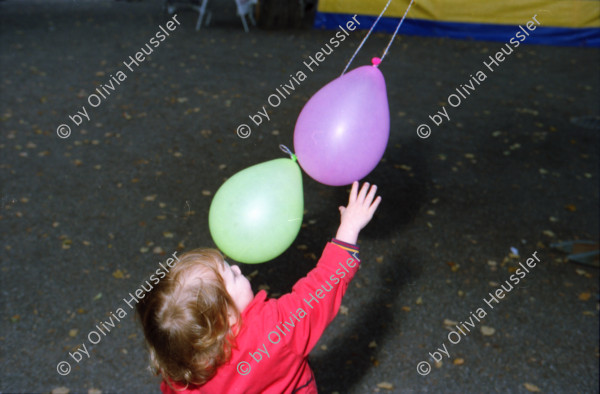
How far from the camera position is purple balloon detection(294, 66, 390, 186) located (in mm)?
1710

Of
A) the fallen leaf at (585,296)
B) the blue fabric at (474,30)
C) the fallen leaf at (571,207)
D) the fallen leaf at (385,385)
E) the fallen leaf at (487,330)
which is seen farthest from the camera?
the blue fabric at (474,30)

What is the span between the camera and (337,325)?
3.19 meters

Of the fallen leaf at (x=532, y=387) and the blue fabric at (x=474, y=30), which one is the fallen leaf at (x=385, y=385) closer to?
the fallen leaf at (x=532, y=387)

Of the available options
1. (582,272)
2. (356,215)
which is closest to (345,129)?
(356,215)

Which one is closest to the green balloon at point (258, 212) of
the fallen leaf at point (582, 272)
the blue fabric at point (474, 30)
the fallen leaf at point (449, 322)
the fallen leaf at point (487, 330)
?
the fallen leaf at point (449, 322)

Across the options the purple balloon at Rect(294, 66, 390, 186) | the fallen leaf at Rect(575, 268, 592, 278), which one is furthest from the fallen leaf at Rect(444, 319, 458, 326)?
the purple balloon at Rect(294, 66, 390, 186)

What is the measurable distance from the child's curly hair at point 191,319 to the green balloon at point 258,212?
0.63 ft

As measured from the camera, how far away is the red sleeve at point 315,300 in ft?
4.81

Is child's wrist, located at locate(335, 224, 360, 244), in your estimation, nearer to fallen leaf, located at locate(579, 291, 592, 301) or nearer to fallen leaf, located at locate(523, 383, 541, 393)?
fallen leaf, located at locate(523, 383, 541, 393)

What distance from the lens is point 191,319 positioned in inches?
55.1

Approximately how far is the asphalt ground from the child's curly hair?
1495 millimetres

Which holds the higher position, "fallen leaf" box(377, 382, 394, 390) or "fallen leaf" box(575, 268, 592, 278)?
"fallen leaf" box(377, 382, 394, 390)

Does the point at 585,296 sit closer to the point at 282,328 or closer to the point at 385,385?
the point at 385,385

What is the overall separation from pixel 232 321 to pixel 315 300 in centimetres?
27
